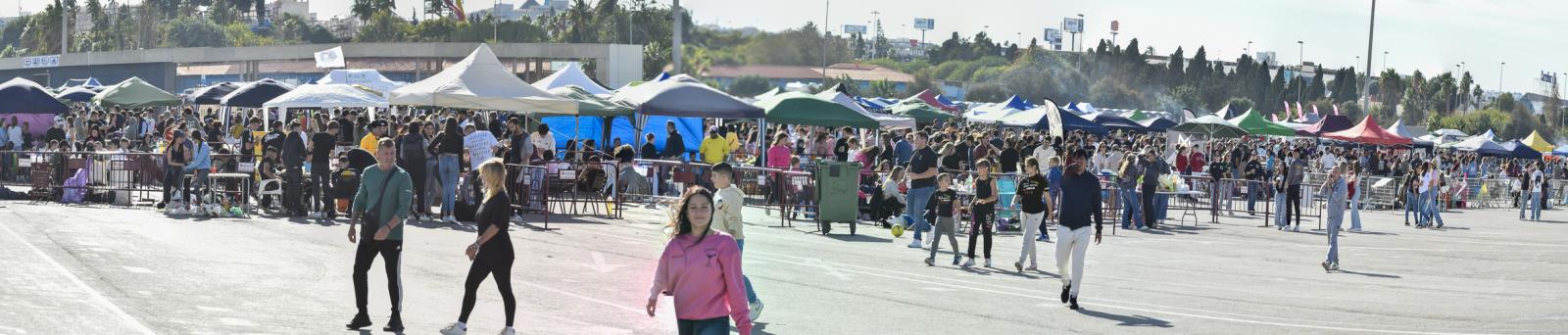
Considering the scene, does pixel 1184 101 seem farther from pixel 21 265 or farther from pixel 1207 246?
pixel 21 265

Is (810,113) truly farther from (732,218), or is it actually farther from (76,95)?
(76,95)

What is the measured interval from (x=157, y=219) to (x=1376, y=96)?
477ft

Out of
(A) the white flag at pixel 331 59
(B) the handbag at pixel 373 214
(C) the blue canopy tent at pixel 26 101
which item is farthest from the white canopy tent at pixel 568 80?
(A) the white flag at pixel 331 59

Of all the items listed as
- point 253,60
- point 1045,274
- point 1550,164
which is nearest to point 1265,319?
point 1045,274

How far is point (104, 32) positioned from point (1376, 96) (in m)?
119

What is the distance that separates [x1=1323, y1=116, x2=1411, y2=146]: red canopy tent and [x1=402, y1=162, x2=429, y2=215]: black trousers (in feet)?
100

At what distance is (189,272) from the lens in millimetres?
14234

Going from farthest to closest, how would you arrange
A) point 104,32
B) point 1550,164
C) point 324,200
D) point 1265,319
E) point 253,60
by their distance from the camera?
point 104,32 < point 253,60 < point 1550,164 < point 324,200 < point 1265,319

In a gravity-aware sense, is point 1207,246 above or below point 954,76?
below

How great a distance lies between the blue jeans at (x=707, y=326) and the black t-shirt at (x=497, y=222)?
301 cm

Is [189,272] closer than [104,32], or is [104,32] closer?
[189,272]

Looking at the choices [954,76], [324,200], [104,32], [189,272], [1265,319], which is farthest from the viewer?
[104,32]

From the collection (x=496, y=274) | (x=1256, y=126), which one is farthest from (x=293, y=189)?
(x=1256, y=126)

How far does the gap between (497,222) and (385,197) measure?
3.44ft
